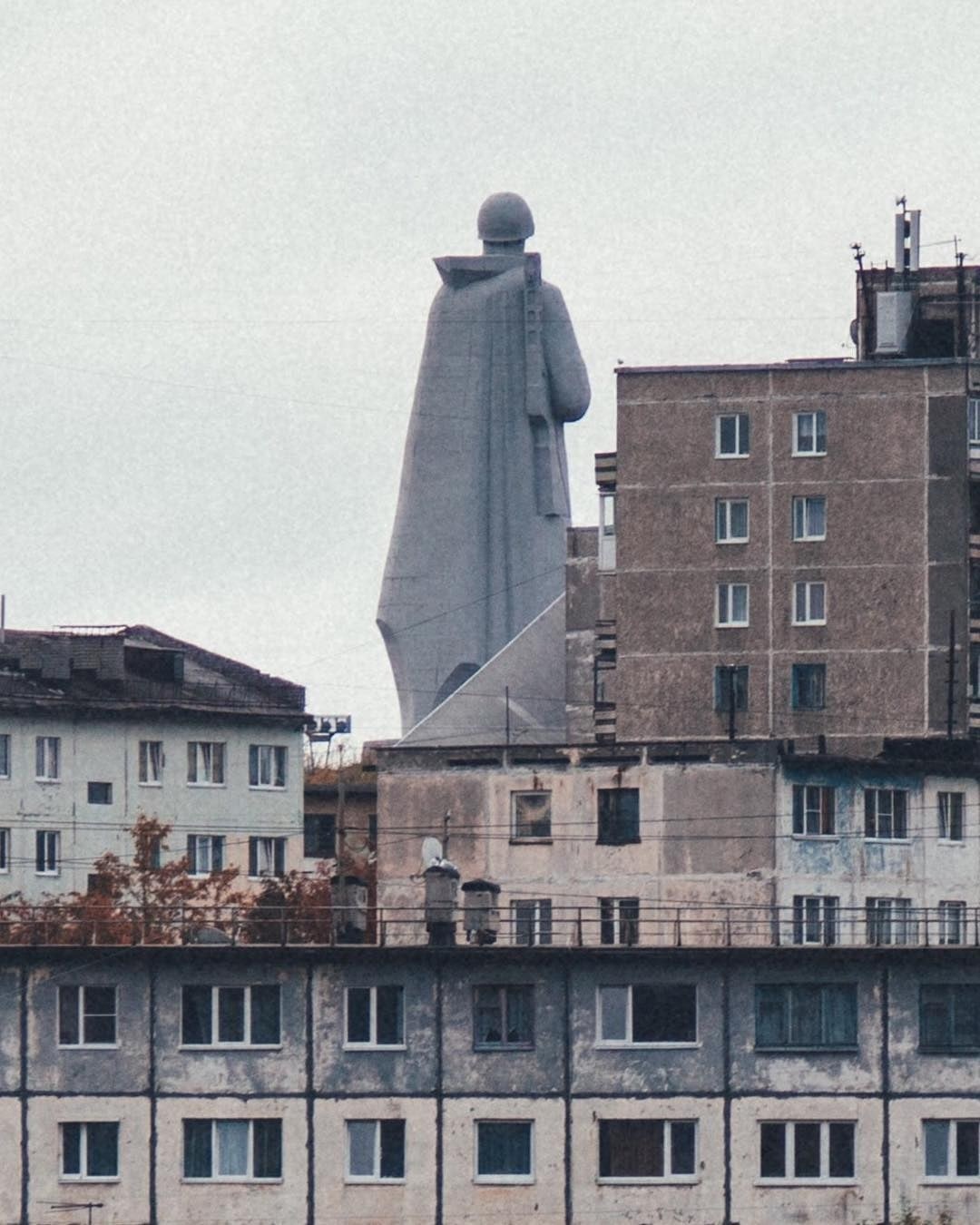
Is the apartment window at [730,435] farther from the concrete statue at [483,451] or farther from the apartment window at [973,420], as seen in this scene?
the concrete statue at [483,451]

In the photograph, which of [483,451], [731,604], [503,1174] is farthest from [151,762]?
[503,1174]

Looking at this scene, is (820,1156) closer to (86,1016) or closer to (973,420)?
(86,1016)

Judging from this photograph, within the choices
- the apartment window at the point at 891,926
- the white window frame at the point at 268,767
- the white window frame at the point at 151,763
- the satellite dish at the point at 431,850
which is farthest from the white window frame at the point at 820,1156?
the white window frame at the point at 268,767

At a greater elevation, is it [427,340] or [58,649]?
[427,340]

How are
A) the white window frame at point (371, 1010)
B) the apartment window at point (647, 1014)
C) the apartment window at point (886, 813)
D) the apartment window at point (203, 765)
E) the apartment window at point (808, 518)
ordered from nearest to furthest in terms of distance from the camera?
the white window frame at point (371, 1010)
the apartment window at point (647, 1014)
the apartment window at point (886, 813)
the apartment window at point (808, 518)
the apartment window at point (203, 765)

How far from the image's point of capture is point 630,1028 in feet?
301

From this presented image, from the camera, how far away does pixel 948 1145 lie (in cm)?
9119

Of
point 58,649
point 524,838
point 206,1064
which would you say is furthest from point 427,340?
point 206,1064

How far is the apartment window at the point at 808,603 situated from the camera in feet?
417

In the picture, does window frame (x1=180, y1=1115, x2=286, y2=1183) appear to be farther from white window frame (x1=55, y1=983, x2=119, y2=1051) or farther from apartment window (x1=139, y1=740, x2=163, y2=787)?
apartment window (x1=139, y1=740, x2=163, y2=787)

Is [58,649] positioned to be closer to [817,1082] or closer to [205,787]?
[205,787]

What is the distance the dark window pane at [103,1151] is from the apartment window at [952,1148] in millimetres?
17116

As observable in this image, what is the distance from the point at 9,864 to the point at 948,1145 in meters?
45.8

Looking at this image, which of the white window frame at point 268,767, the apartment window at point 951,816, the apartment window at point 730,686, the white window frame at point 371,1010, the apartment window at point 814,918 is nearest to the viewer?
the white window frame at point 371,1010
